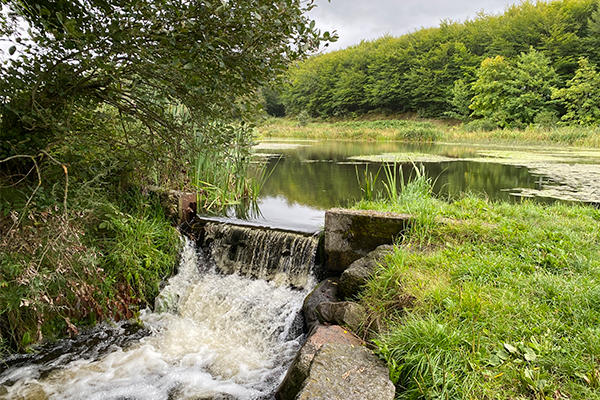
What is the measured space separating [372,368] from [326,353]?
0.95 ft

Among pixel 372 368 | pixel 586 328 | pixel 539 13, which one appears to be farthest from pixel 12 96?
pixel 539 13

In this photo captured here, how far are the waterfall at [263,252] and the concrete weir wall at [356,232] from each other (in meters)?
0.33

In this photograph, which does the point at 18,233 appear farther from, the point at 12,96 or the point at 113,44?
the point at 113,44

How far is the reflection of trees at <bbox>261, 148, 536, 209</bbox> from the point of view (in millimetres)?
7621

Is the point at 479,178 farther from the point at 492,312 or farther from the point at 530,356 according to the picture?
the point at 530,356

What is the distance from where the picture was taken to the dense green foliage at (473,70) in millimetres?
29859

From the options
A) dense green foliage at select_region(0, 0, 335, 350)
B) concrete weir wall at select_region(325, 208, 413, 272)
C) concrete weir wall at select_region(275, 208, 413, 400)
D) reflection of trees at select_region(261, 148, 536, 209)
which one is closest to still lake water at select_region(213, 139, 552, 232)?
reflection of trees at select_region(261, 148, 536, 209)

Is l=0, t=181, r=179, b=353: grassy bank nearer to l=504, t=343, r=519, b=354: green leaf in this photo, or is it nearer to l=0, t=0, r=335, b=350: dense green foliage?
l=0, t=0, r=335, b=350: dense green foliage

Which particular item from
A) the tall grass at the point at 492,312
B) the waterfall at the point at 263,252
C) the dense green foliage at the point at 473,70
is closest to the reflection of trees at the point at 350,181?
the waterfall at the point at 263,252

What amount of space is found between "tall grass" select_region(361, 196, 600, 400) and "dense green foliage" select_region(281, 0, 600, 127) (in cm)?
2984

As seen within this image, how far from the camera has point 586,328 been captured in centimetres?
200

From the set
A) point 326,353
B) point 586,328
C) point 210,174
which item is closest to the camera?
point 586,328

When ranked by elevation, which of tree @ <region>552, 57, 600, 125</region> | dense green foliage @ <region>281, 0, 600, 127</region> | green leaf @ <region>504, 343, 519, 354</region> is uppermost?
dense green foliage @ <region>281, 0, 600, 127</region>

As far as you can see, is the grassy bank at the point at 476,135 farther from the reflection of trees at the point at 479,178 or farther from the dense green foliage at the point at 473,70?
the reflection of trees at the point at 479,178
